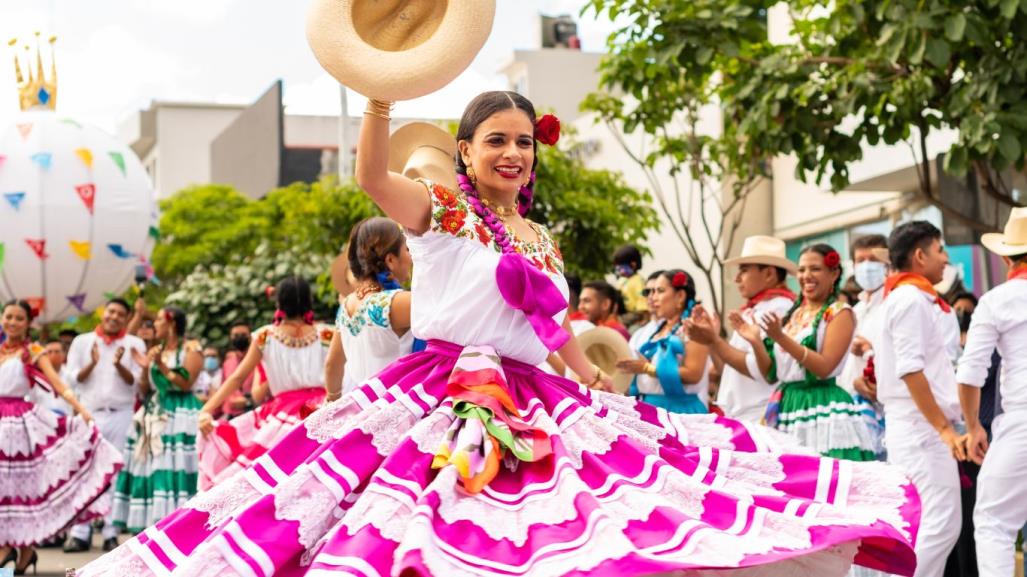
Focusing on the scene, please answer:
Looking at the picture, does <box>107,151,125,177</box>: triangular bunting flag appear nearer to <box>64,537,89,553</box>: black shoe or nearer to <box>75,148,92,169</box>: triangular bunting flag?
<box>75,148,92,169</box>: triangular bunting flag

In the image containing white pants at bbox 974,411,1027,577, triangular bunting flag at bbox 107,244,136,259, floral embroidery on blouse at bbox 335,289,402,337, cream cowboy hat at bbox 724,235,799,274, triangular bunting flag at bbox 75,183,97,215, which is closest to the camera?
floral embroidery on blouse at bbox 335,289,402,337

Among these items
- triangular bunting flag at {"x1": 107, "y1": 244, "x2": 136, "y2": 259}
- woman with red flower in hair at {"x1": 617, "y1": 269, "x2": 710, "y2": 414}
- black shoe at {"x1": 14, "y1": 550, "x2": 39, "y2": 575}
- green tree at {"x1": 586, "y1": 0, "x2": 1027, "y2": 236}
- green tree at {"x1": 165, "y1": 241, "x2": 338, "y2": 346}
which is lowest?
black shoe at {"x1": 14, "y1": 550, "x2": 39, "y2": 575}

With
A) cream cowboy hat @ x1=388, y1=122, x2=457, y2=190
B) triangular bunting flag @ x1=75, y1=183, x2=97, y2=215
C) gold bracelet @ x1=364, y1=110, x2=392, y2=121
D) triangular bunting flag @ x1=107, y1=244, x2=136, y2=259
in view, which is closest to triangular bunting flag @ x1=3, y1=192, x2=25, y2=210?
triangular bunting flag @ x1=75, y1=183, x2=97, y2=215

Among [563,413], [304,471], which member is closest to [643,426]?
[563,413]

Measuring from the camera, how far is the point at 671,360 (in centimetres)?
855

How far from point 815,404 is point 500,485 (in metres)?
4.21

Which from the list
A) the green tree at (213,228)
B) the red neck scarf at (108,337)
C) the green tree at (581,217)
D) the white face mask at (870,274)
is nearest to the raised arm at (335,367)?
the white face mask at (870,274)

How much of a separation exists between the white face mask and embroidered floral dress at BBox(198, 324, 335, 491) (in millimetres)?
3521

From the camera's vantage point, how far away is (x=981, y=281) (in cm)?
1792

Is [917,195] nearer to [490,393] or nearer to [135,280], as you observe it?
[135,280]

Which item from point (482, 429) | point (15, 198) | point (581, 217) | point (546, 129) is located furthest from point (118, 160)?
point (482, 429)

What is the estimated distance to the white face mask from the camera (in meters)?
9.54

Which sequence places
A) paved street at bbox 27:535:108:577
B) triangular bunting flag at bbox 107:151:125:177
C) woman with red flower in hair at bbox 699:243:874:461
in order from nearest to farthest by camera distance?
woman with red flower in hair at bbox 699:243:874:461
paved street at bbox 27:535:108:577
triangular bunting flag at bbox 107:151:125:177

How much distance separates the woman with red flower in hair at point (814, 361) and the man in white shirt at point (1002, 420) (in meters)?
1.02
